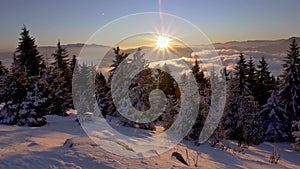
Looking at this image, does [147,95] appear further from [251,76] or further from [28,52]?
[251,76]

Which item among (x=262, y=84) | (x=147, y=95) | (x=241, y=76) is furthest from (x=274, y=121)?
(x=147, y=95)

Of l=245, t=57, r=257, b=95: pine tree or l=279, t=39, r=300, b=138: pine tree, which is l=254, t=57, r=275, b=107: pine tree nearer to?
l=245, t=57, r=257, b=95: pine tree

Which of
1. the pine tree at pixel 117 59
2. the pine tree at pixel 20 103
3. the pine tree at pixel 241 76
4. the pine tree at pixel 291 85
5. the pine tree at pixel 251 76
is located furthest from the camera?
the pine tree at pixel 251 76

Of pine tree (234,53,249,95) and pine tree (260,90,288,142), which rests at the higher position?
pine tree (234,53,249,95)

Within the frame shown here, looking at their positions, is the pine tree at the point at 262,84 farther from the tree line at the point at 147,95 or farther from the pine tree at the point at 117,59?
the pine tree at the point at 117,59

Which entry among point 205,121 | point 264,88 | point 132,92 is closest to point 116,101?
point 132,92

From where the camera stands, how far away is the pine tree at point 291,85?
35.8 metres

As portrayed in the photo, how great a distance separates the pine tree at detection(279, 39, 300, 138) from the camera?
3581cm

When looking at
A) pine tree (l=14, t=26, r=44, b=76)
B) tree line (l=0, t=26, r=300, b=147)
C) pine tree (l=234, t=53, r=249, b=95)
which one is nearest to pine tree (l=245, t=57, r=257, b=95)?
tree line (l=0, t=26, r=300, b=147)

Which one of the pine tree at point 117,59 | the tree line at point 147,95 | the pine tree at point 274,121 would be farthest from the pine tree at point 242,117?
the pine tree at point 117,59

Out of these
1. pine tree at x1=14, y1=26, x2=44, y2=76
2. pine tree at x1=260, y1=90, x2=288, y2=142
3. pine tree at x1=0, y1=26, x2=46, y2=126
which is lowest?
pine tree at x1=260, y1=90, x2=288, y2=142

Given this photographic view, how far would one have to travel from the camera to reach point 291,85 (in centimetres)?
3672

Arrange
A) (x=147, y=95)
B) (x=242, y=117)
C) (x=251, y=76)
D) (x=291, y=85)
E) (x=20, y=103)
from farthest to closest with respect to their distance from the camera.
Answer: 1. (x=251, y=76)
2. (x=291, y=85)
3. (x=242, y=117)
4. (x=147, y=95)
5. (x=20, y=103)

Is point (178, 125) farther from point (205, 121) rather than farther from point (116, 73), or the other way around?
point (116, 73)
